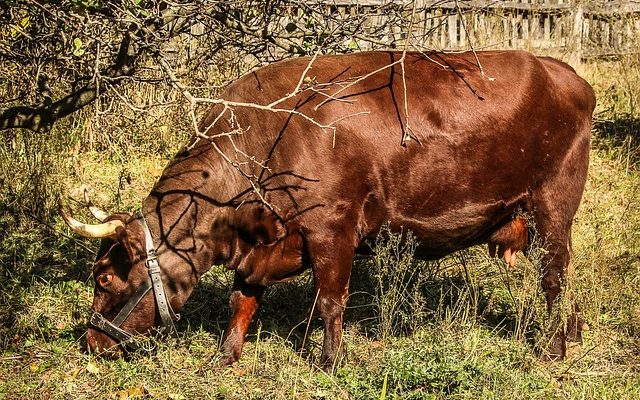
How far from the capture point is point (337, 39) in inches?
274

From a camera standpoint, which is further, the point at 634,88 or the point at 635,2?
the point at 635,2

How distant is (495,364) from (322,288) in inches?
49.2

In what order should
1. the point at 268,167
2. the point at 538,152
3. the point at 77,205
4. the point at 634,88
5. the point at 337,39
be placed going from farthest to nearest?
1. the point at 634,88
2. the point at 77,205
3. the point at 337,39
4. the point at 538,152
5. the point at 268,167

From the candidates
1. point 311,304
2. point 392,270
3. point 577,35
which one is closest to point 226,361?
point 311,304

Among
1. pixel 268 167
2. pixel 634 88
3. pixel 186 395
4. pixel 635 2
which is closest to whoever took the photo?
pixel 186 395

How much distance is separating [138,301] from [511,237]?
2.74m

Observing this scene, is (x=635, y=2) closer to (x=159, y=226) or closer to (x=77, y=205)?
(x=77, y=205)

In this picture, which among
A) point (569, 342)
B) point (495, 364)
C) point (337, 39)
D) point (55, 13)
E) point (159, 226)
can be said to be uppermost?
point (55, 13)

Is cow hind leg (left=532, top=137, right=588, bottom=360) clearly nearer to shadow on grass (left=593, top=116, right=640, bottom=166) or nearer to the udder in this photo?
the udder

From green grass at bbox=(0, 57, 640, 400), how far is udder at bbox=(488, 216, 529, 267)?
0.19 m

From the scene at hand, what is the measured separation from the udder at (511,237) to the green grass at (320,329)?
19 cm

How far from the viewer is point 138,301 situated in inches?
235

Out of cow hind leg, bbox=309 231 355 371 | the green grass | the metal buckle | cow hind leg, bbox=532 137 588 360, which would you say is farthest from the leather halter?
cow hind leg, bbox=532 137 588 360

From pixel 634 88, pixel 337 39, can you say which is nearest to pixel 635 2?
pixel 634 88
